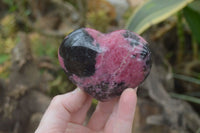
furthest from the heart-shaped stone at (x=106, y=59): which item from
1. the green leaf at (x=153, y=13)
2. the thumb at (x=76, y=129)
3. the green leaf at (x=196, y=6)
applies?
the green leaf at (x=196, y=6)

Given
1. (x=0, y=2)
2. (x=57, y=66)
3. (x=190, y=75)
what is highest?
(x=0, y=2)

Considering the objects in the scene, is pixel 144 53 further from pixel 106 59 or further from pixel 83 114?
pixel 83 114

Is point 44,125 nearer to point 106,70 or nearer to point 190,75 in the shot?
point 106,70

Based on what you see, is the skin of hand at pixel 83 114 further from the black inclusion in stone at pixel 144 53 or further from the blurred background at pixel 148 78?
the blurred background at pixel 148 78

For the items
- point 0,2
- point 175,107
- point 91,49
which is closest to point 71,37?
point 91,49

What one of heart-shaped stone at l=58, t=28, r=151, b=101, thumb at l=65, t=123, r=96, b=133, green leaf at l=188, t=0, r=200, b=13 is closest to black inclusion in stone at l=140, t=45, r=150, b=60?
heart-shaped stone at l=58, t=28, r=151, b=101

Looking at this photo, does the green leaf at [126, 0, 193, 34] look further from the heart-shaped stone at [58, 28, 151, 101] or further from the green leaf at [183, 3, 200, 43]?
the heart-shaped stone at [58, 28, 151, 101]

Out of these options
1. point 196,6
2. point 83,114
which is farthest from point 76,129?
point 196,6
